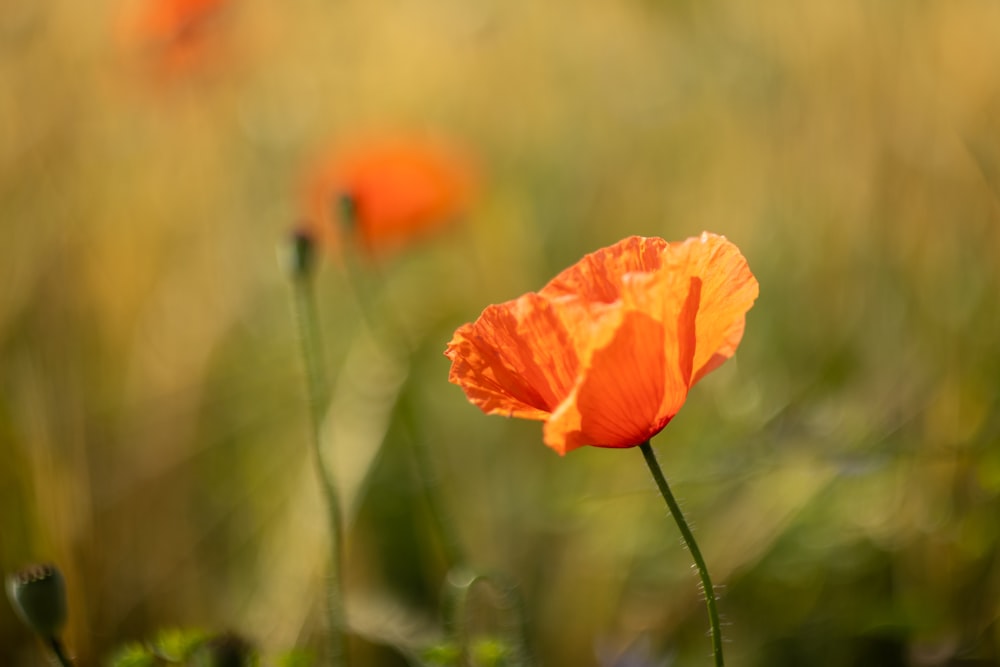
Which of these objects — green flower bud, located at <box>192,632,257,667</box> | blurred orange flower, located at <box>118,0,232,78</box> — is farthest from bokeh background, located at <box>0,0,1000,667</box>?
green flower bud, located at <box>192,632,257,667</box>

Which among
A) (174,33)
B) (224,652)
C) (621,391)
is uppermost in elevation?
(174,33)

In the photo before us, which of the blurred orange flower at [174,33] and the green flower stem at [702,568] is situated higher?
the blurred orange flower at [174,33]

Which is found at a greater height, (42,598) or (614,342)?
(614,342)

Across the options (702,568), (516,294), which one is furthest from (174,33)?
(702,568)

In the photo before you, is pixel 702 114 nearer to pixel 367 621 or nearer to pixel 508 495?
pixel 508 495

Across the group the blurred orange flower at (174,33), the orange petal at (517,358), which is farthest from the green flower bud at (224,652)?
the blurred orange flower at (174,33)

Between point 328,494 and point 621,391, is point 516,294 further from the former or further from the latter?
point 621,391

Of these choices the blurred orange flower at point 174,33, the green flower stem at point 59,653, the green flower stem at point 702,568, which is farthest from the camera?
the blurred orange flower at point 174,33

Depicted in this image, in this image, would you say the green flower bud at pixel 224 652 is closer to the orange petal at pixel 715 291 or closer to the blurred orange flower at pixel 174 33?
the orange petal at pixel 715 291
